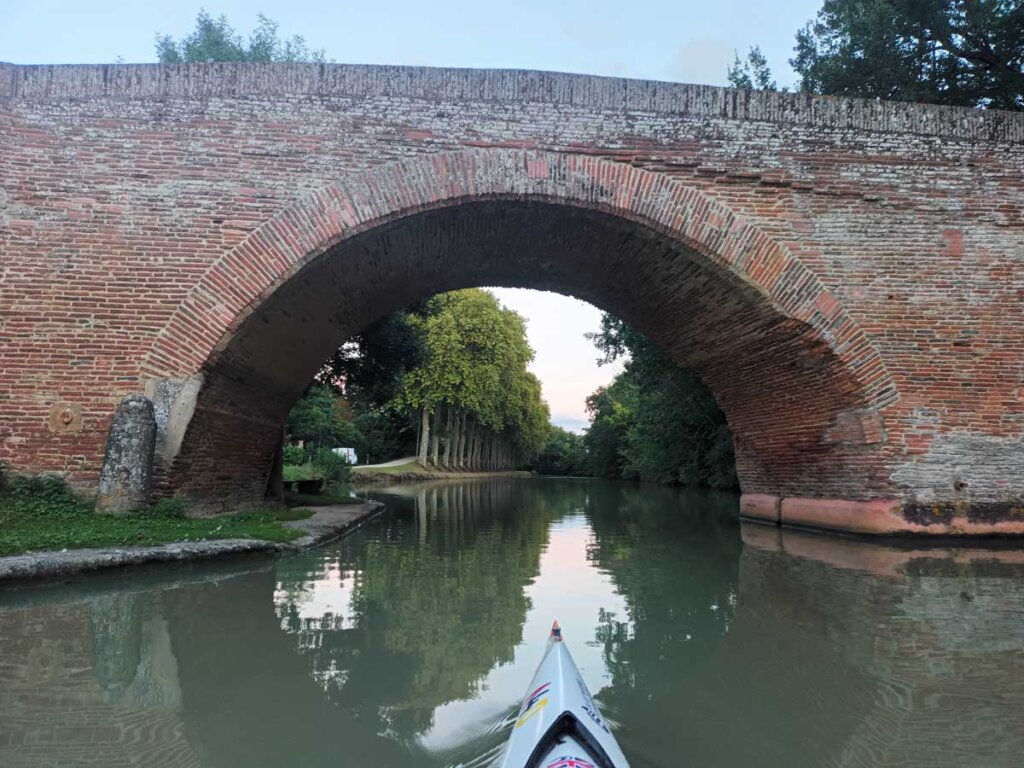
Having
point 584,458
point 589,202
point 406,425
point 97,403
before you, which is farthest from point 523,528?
point 584,458

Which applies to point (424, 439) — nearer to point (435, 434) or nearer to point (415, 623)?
point (435, 434)

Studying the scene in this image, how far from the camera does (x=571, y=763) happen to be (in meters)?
1.65

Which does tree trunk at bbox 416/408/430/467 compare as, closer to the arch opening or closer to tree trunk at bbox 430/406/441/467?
tree trunk at bbox 430/406/441/467

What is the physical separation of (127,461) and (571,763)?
6060 millimetres

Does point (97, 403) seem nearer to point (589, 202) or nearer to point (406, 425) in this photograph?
point (589, 202)

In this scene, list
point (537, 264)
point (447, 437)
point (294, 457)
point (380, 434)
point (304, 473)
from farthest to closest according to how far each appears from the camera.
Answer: point (380, 434) < point (447, 437) < point (294, 457) < point (304, 473) < point (537, 264)

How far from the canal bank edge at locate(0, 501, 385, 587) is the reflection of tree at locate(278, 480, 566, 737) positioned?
489mm

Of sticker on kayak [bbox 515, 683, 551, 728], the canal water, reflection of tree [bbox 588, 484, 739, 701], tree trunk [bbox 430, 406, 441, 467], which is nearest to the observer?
sticker on kayak [bbox 515, 683, 551, 728]

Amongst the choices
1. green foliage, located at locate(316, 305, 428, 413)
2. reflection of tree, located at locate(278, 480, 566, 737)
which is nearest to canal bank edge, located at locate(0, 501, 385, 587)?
reflection of tree, located at locate(278, 480, 566, 737)

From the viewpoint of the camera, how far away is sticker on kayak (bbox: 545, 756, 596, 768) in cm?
164

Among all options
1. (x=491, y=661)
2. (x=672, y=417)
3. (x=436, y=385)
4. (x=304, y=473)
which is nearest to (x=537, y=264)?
(x=491, y=661)

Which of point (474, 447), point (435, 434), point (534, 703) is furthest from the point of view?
point (474, 447)

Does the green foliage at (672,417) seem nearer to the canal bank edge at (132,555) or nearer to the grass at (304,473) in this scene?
the grass at (304,473)

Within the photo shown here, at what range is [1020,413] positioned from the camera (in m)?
7.40
